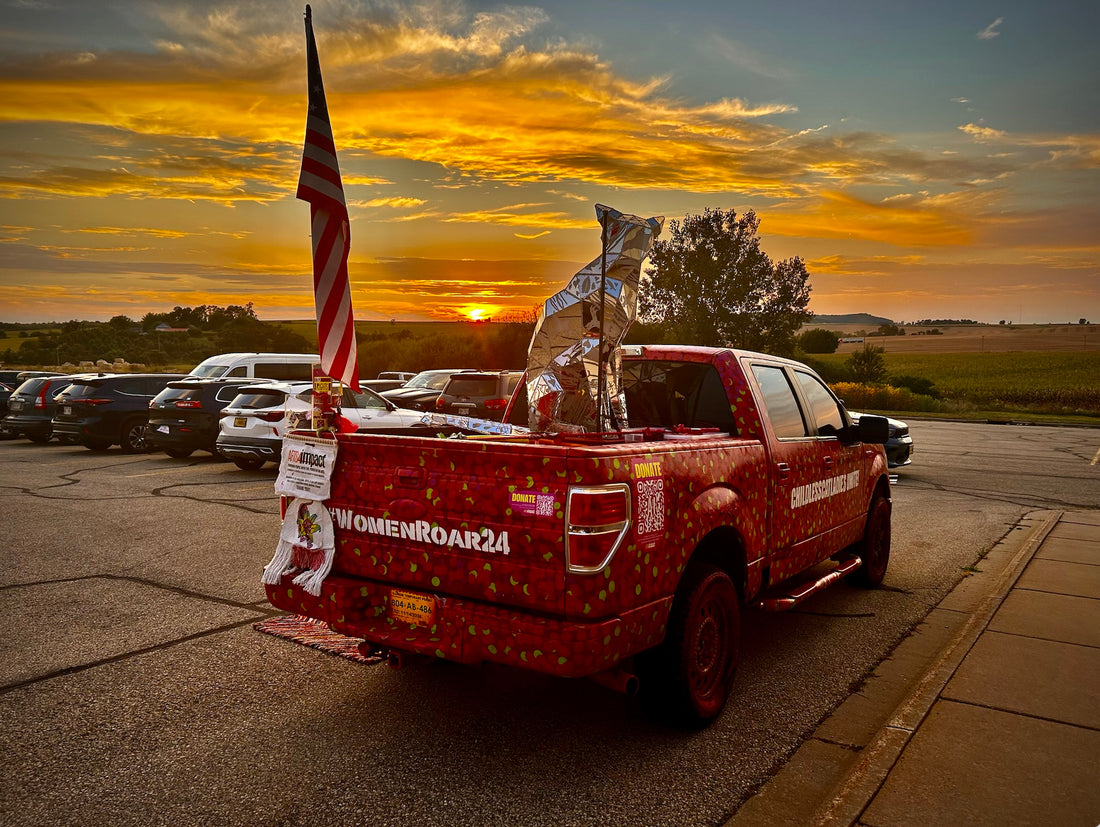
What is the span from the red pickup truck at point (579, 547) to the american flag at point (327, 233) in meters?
1.05

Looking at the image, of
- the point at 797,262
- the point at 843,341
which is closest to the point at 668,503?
the point at 797,262

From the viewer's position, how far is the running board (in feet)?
16.4

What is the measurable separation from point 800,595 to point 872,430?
147 cm

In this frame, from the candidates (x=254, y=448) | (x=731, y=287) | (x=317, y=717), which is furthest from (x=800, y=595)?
(x=731, y=287)

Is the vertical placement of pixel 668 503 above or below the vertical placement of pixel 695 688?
above

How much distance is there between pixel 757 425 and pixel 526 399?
165 cm

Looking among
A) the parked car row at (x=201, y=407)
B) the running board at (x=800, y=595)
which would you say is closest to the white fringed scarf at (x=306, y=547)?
the running board at (x=800, y=595)

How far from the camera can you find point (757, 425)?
195 inches

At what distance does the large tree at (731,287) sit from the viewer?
60.1 meters

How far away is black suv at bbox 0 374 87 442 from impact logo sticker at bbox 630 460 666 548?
1993cm

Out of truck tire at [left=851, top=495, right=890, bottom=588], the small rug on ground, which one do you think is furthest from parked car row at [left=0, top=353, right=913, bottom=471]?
the small rug on ground

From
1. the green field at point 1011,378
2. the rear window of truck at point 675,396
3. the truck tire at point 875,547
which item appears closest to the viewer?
the rear window of truck at point 675,396

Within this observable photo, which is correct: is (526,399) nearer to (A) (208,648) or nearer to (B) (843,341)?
(A) (208,648)

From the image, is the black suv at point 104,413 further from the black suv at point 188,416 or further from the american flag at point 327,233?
the american flag at point 327,233
